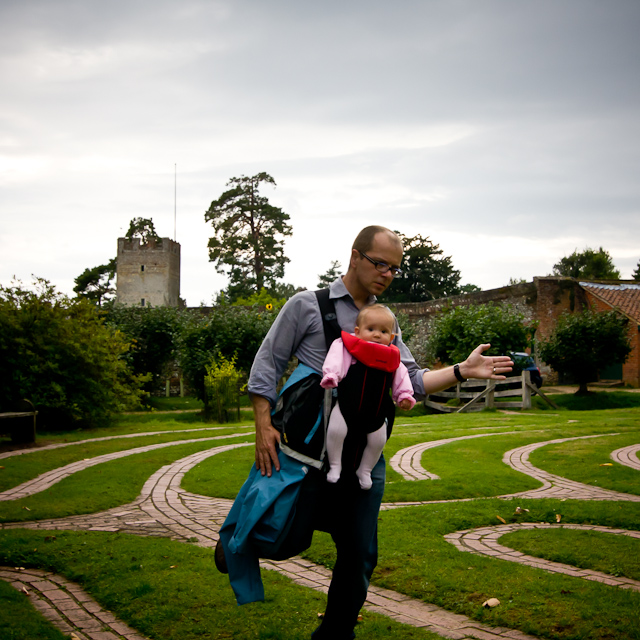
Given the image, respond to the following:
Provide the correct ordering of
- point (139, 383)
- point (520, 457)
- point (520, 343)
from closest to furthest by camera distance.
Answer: point (520, 457) → point (139, 383) → point (520, 343)

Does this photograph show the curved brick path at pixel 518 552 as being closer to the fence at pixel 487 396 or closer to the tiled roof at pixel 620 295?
the fence at pixel 487 396

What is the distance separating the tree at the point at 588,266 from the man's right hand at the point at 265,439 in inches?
2298

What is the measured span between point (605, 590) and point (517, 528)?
5.83ft

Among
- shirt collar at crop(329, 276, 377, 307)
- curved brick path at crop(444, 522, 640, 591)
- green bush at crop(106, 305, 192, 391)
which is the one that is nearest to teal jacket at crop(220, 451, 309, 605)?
shirt collar at crop(329, 276, 377, 307)

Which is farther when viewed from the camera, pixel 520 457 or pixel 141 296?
pixel 141 296

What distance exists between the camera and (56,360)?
648 inches

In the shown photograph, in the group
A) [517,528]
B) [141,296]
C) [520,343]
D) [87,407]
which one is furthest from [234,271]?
[517,528]

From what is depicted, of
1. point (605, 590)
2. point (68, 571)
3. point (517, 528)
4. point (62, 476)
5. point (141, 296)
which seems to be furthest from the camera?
point (141, 296)

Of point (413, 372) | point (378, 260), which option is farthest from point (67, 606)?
point (378, 260)

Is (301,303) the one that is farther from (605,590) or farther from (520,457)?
(520,457)

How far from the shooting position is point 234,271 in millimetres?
51094

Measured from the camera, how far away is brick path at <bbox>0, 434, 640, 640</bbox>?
3803mm

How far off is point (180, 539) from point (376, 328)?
3.47 metres

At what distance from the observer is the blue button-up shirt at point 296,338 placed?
3367mm
